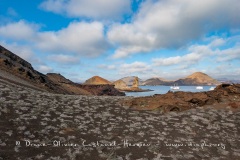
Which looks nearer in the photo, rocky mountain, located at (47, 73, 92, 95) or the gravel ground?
the gravel ground

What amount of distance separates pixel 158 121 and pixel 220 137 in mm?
3090

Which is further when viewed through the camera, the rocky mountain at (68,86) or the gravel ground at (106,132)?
the rocky mountain at (68,86)

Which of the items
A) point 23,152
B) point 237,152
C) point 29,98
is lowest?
point 237,152

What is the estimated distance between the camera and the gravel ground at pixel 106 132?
9336 millimetres

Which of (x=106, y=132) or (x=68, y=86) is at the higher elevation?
(x=68, y=86)

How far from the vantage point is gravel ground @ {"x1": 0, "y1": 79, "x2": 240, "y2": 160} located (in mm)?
9336

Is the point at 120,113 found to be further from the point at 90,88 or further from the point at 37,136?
the point at 90,88

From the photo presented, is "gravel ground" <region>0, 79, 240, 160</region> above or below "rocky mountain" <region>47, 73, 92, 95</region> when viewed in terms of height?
below

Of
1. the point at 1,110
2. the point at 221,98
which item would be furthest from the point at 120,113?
the point at 221,98

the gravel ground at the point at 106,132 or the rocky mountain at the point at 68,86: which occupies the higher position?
the rocky mountain at the point at 68,86

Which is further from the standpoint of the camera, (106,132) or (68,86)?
(68,86)

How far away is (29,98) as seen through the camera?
14484 mm

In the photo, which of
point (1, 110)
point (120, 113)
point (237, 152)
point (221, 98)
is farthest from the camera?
point (221, 98)

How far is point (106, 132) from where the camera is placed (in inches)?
447
